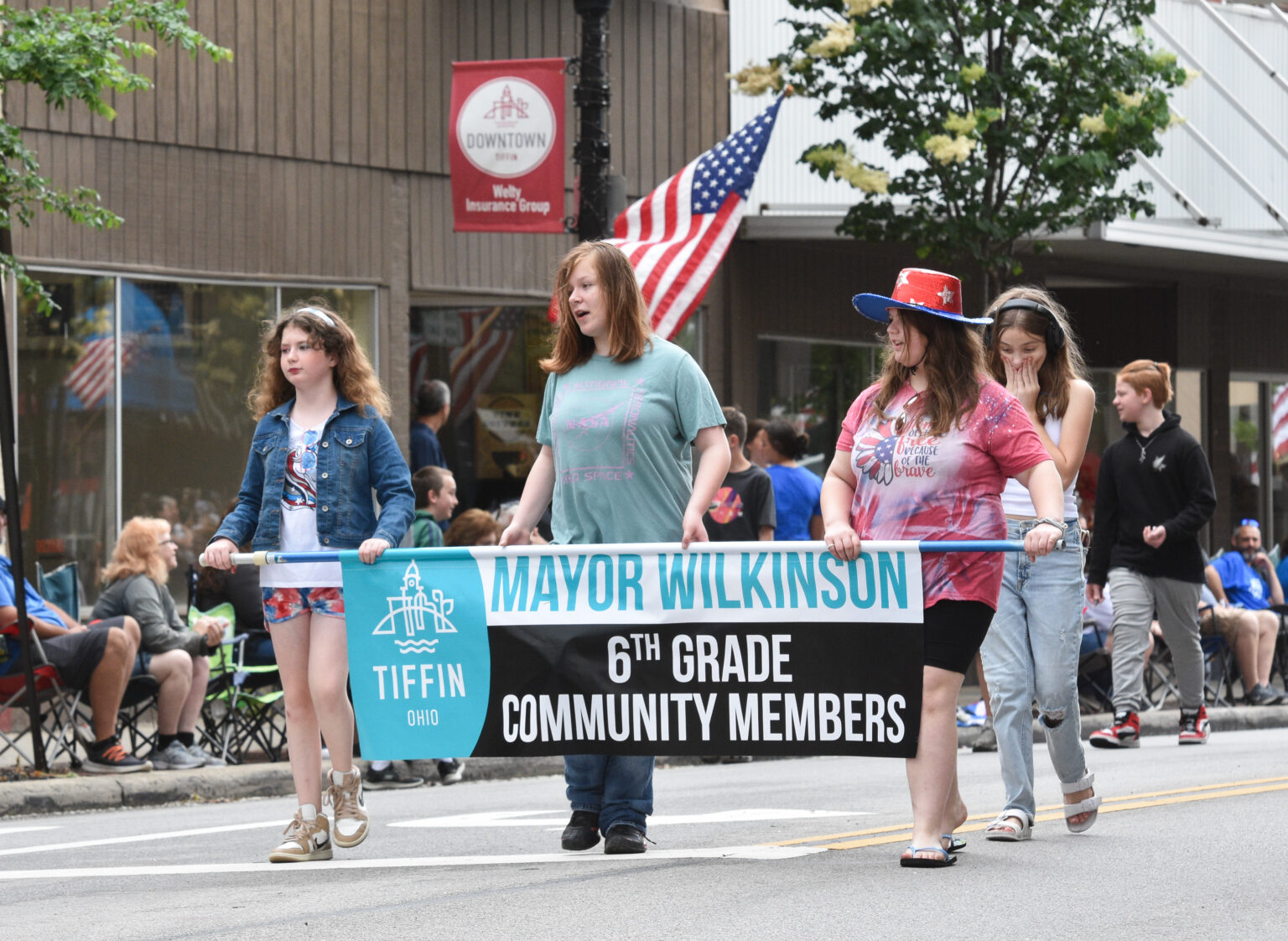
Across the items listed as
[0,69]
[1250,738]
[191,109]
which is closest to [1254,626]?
[1250,738]

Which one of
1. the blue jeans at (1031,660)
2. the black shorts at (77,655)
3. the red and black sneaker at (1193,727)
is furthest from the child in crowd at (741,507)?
the blue jeans at (1031,660)

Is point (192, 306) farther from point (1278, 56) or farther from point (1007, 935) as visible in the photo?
point (1278, 56)

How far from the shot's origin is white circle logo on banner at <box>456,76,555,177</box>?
15312 millimetres

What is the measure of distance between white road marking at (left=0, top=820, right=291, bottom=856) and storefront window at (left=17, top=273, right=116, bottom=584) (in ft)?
19.3

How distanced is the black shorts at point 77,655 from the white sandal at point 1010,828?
232 inches

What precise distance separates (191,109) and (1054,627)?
10.00 m

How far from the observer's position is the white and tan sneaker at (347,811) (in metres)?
6.92

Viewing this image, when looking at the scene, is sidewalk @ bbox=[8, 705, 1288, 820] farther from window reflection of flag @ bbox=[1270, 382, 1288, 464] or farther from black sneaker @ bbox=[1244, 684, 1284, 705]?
window reflection of flag @ bbox=[1270, 382, 1288, 464]

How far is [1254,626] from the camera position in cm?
1589

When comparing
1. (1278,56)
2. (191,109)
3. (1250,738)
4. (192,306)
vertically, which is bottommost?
(1250,738)

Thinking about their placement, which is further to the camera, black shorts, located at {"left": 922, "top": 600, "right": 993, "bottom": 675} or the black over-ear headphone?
the black over-ear headphone

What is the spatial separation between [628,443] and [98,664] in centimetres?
556

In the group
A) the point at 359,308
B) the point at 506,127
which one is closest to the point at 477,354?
the point at 359,308

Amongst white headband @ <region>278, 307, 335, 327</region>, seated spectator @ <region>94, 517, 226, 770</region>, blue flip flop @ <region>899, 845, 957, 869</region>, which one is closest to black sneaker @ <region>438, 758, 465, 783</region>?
seated spectator @ <region>94, 517, 226, 770</region>
